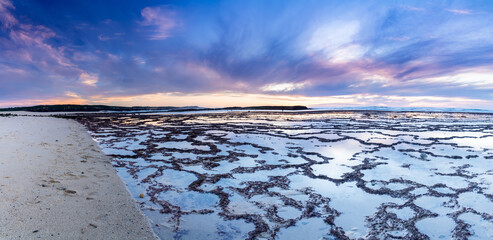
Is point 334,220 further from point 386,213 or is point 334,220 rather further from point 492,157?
point 492,157

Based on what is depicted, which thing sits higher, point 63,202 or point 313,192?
point 63,202

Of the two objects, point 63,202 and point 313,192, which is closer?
point 63,202

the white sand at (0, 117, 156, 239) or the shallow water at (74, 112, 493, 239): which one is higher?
the white sand at (0, 117, 156, 239)

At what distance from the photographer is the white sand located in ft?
7.62

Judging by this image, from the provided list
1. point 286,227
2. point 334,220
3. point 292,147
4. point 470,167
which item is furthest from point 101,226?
point 470,167

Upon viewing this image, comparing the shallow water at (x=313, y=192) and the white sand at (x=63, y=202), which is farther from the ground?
the white sand at (x=63, y=202)

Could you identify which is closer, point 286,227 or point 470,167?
point 286,227

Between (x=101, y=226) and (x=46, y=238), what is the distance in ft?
1.51

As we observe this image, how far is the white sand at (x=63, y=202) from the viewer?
91.4 inches

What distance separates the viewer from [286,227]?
2.80 m

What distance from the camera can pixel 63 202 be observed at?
9.66 feet

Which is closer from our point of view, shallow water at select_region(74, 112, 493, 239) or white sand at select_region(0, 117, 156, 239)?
white sand at select_region(0, 117, 156, 239)

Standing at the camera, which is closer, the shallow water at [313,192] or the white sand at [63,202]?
the white sand at [63,202]

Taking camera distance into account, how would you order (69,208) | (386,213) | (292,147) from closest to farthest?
1. (69,208)
2. (386,213)
3. (292,147)
